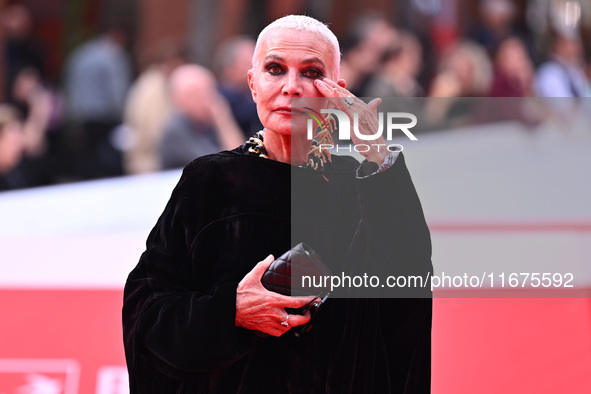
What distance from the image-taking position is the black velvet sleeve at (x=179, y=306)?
2.33 m

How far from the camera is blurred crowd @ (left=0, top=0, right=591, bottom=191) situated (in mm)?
7723

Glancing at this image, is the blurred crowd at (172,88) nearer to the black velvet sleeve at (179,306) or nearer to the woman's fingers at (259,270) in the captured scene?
the black velvet sleeve at (179,306)

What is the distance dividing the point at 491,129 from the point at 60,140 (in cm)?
429

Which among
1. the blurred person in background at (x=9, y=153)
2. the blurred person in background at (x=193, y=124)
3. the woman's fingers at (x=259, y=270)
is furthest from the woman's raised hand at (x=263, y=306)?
the blurred person in background at (x=9, y=153)

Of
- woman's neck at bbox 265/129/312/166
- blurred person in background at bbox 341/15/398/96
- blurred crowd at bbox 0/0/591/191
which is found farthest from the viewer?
blurred person in background at bbox 341/15/398/96

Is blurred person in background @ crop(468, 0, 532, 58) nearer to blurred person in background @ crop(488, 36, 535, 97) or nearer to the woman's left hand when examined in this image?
blurred person in background @ crop(488, 36, 535, 97)

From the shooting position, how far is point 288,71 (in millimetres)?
2445

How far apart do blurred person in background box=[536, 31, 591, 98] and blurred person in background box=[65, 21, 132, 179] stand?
4429 millimetres

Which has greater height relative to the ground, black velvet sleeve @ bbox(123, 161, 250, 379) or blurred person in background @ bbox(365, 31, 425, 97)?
blurred person in background @ bbox(365, 31, 425, 97)

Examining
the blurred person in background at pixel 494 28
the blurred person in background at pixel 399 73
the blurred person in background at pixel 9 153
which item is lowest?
the blurred person in background at pixel 9 153

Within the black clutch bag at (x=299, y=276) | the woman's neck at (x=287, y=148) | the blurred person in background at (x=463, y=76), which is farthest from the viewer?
the blurred person in background at (x=463, y=76)

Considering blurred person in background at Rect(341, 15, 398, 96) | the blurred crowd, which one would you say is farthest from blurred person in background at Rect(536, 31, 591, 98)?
blurred person in background at Rect(341, 15, 398, 96)

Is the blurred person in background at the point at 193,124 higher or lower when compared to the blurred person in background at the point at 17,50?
lower

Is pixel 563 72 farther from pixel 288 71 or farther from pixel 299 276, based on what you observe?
pixel 299 276
